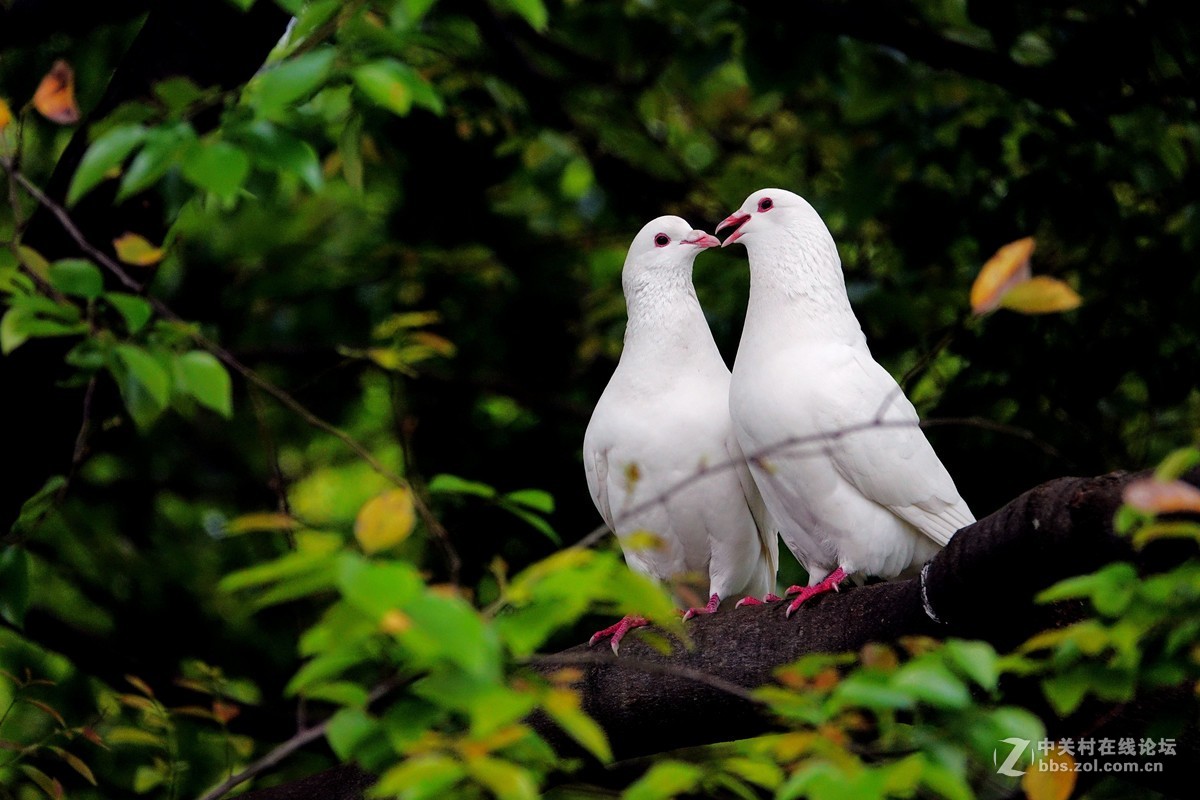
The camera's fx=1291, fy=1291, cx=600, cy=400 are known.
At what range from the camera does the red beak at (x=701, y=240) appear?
14.2 feet

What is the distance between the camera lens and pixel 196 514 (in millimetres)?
7988

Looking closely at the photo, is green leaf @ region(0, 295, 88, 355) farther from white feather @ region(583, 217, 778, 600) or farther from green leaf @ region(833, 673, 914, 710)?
white feather @ region(583, 217, 778, 600)

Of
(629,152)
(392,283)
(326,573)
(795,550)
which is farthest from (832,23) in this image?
(326,573)

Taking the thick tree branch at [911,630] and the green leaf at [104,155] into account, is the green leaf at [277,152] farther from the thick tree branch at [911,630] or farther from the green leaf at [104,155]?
the thick tree branch at [911,630]

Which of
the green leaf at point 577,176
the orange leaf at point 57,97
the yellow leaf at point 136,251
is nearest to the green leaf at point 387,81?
the yellow leaf at point 136,251

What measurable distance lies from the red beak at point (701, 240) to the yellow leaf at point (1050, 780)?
2.35 meters

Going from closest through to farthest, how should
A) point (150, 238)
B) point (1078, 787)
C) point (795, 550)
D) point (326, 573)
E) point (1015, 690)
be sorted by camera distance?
point (326, 573) < point (1078, 787) < point (1015, 690) < point (150, 238) < point (795, 550)

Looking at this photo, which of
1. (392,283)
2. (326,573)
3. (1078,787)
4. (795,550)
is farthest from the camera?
(392,283)

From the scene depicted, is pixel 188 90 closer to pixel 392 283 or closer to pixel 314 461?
pixel 392 283

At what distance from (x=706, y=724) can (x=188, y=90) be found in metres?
2.05

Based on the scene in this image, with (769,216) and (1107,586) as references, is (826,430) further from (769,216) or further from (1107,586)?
(1107,586)

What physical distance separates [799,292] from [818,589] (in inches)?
37.4

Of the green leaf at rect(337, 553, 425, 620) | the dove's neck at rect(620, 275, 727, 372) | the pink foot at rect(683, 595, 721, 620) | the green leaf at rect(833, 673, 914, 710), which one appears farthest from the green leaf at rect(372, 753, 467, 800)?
the dove's neck at rect(620, 275, 727, 372)

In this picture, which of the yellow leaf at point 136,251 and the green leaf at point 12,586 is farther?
the green leaf at point 12,586
